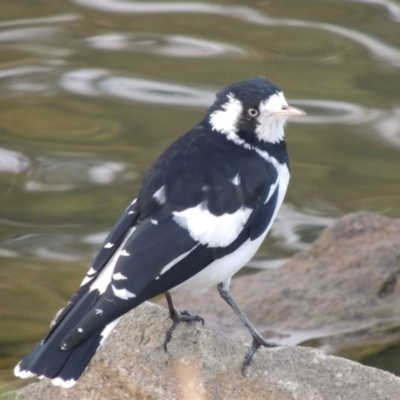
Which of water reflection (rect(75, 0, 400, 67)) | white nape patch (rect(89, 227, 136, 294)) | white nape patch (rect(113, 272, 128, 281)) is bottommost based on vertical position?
water reflection (rect(75, 0, 400, 67))

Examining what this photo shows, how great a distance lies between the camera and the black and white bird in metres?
4.88

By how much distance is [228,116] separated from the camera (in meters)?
5.80

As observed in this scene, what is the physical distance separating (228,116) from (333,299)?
64.9 inches

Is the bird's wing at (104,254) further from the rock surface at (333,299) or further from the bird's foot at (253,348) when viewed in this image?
the rock surface at (333,299)

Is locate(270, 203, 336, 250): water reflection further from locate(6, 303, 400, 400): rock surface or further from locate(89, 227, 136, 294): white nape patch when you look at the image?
locate(89, 227, 136, 294): white nape patch

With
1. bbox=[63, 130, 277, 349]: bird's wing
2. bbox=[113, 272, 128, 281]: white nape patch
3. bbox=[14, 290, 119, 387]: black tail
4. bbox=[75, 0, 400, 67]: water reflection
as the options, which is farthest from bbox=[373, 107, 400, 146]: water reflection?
bbox=[14, 290, 119, 387]: black tail

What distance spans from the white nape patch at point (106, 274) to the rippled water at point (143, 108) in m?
1.98

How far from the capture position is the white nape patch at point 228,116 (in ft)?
19.0

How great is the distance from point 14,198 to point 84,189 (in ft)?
1.80

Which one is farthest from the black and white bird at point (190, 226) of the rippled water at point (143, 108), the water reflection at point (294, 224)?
the water reflection at point (294, 224)

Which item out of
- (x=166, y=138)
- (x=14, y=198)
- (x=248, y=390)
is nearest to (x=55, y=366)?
(x=248, y=390)

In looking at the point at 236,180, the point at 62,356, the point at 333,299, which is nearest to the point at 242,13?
the point at 333,299

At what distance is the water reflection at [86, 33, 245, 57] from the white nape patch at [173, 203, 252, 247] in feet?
19.9

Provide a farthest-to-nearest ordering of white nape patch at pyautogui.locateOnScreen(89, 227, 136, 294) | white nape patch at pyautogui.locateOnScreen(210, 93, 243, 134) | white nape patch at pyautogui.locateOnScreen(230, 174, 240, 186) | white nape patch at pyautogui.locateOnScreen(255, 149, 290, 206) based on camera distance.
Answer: white nape patch at pyautogui.locateOnScreen(210, 93, 243, 134)
white nape patch at pyautogui.locateOnScreen(255, 149, 290, 206)
white nape patch at pyautogui.locateOnScreen(230, 174, 240, 186)
white nape patch at pyautogui.locateOnScreen(89, 227, 136, 294)
